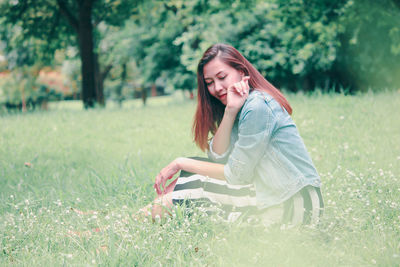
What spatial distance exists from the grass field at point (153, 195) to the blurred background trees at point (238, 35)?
283 centimetres

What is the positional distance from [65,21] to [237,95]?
564 inches

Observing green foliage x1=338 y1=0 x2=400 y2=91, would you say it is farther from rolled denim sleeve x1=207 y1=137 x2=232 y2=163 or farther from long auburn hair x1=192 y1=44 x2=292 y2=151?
rolled denim sleeve x1=207 y1=137 x2=232 y2=163

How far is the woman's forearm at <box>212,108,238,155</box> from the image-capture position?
2.85 m

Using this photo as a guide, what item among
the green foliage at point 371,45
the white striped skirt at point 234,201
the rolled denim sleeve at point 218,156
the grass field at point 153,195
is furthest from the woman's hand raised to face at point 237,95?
the green foliage at point 371,45

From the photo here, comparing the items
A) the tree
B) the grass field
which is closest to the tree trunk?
the tree

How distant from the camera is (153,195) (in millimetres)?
3961

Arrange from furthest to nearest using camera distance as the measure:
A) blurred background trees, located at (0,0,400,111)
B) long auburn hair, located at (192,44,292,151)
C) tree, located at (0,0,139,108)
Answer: tree, located at (0,0,139,108), blurred background trees, located at (0,0,400,111), long auburn hair, located at (192,44,292,151)

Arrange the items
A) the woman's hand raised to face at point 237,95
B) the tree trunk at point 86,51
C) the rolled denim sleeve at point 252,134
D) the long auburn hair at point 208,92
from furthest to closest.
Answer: the tree trunk at point 86,51
the long auburn hair at point 208,92
the woman's hand raised to face at point 237,95
the rolled denim sleeve at point 252,134

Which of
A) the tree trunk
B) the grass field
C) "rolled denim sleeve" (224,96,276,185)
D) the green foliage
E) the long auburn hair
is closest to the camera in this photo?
the grass field

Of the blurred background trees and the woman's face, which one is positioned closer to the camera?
the woman's face

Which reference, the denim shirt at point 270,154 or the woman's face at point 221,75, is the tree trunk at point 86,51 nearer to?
the woman's face at point 221,75

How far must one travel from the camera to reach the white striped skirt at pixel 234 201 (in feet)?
8.84

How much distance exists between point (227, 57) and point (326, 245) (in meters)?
1.57

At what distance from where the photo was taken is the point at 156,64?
19219 mm
